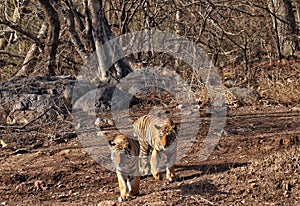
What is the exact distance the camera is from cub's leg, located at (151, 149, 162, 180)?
5.59 metres

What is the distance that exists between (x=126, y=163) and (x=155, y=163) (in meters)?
0.78

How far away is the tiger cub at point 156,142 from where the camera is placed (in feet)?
17.7

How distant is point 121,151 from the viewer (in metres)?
4.87

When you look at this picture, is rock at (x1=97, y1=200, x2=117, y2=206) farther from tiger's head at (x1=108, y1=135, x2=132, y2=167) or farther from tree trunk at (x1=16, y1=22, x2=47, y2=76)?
tree trunk at (x1=16, y1=22, x2=47, y2=76)

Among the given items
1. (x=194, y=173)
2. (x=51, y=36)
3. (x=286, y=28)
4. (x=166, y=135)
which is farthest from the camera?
(x=286, y=28)

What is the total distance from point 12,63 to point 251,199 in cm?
852

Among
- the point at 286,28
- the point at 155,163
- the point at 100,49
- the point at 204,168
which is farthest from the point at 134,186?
the point at 286,28

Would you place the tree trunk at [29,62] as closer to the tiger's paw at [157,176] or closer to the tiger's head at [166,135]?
the tiger's paw at [157,176]

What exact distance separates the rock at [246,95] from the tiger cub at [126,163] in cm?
448

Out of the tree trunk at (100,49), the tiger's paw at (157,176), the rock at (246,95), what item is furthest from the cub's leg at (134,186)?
the rock at (246,95)

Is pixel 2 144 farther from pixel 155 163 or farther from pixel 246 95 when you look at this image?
pixel 246 95

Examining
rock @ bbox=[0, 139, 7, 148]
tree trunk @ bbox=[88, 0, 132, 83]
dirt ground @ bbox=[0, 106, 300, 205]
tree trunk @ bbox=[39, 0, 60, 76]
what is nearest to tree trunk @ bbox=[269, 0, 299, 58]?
tree trunk @ bbox=[88, 0, 132, 83]

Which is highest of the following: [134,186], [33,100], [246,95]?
[33,100]

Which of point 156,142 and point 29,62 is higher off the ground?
point 29,62
